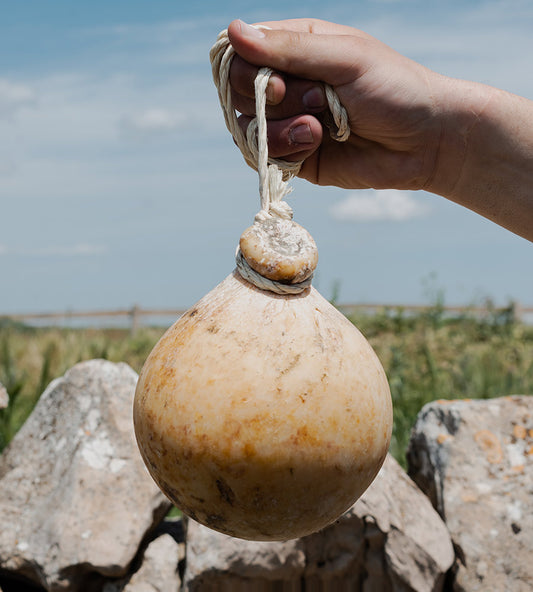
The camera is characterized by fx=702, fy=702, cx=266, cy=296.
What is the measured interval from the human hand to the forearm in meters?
0.08

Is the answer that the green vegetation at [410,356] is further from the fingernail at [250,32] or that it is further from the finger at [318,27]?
the fingernail at [250,32]

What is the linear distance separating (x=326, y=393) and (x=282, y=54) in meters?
0.99

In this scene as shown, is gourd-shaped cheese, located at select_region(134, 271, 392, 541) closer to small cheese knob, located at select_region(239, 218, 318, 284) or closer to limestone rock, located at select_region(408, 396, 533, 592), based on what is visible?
small cheese knob, located at select_region(239, 218, 318, 284)

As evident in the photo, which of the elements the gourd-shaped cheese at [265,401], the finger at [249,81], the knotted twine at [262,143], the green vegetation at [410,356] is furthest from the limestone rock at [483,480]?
the finger at [249,81]

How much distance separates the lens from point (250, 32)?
6.52 feet

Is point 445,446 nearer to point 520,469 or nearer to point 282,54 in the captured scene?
point 520,469

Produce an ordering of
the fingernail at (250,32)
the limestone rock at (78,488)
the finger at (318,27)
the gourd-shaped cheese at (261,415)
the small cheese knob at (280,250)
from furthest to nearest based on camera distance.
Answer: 1. the limestone rock at (78,488)
2. the finger at (318,27)
3. the fingernail at (250,32)
4. the small cheese knob at (280,250)
5. the gourd-shaped cheese at (261,415)

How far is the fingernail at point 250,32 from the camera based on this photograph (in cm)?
→ 198

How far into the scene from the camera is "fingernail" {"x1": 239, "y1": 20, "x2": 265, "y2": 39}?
1.98 metres

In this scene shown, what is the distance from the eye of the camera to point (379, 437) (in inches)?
71.7

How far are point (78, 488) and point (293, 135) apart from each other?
2303 mm

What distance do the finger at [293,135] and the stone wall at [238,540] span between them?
195cm

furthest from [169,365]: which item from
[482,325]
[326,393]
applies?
[482,325]

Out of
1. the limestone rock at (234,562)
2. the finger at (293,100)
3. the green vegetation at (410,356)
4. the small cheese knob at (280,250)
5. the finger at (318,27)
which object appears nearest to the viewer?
the small cheese knob at (280,250)
